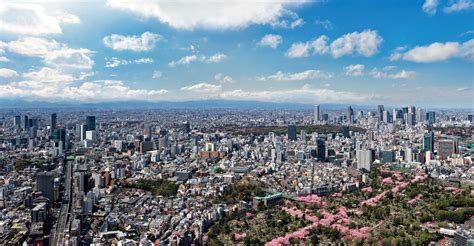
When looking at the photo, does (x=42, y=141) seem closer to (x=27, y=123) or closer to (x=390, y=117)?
(x=27, y=123)

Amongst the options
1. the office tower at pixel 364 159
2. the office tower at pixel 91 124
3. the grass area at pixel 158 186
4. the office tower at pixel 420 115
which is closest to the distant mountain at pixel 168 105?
the office tower at pixel 91 124

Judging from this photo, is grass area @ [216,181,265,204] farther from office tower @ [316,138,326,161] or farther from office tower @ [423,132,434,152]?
office tower @ [423,132,434,152]

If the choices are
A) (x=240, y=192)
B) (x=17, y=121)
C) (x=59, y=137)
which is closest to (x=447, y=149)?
(x=240, y=192)

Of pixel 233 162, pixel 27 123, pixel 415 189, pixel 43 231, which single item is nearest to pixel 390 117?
pixel 233 162

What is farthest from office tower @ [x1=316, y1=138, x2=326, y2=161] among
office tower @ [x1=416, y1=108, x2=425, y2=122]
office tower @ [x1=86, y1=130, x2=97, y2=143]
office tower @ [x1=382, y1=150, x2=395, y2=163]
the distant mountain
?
the distant mountain

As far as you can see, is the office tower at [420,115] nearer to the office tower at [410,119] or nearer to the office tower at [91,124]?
the office tower at [410,119]
